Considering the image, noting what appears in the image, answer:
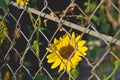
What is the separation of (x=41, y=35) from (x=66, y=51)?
0.56 meters

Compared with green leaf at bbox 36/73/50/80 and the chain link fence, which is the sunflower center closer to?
the chain link fence

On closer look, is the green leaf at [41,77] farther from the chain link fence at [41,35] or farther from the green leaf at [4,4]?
the green leaf at [4,4]

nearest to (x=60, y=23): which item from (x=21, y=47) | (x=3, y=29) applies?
(x=3, y=29)

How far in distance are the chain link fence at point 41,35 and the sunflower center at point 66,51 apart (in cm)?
6

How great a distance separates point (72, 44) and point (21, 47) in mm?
880

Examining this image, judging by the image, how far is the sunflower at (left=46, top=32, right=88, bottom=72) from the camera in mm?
1878

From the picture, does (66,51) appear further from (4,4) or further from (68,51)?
(4,4)

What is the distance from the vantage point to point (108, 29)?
4.68 metres

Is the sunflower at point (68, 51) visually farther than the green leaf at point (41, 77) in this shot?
No

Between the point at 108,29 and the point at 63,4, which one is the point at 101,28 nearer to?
the point at 108,29

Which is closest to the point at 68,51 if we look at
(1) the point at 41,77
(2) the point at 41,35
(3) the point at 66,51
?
(3) the point at 66,51

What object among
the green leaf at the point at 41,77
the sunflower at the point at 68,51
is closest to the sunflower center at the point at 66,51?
the sunflower at the point at 68,51

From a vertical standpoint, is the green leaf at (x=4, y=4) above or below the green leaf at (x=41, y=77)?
above

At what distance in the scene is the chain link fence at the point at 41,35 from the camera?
1.90 meters
